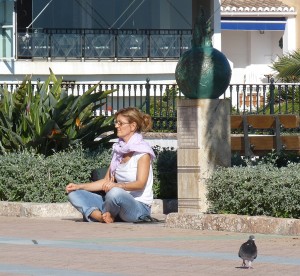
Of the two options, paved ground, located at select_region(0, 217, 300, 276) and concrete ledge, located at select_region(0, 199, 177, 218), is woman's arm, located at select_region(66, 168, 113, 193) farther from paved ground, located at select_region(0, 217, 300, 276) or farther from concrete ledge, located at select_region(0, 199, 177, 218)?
concrete ledge, located at select_region(0, 199, 177, 218)

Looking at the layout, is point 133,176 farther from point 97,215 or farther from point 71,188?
point 71,188

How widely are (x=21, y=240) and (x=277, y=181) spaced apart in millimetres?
2600

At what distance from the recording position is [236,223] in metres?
11.4

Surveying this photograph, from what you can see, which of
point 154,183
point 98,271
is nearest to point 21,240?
point 98,271

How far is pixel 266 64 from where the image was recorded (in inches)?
1575

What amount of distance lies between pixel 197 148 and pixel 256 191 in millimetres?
1201

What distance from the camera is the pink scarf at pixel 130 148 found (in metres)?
12.2

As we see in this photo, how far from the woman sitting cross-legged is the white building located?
1568 cm

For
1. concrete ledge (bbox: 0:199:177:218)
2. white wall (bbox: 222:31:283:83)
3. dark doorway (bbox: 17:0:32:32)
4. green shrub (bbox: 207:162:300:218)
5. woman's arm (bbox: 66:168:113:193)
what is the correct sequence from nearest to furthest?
green shrub (bbox: 207:162:300:218) → woman's arm (bbox: 66:168:113:193) → concrete ledge (bbox: 0:199:177:218) → dark doorway (bbox: 17:0:32:32) → white wall (bbox: 222:31:283:83)

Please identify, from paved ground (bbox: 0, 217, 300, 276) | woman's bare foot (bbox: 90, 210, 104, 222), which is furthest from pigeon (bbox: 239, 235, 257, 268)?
woman's bare foot (bbox: 90, 210, 104, 222)

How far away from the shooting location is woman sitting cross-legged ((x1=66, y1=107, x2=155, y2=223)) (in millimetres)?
12109

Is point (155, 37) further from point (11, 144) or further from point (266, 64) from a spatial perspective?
point (11, 144)

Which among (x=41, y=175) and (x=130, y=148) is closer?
(x=130, y=148)

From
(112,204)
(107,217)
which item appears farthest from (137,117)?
(107,217)
